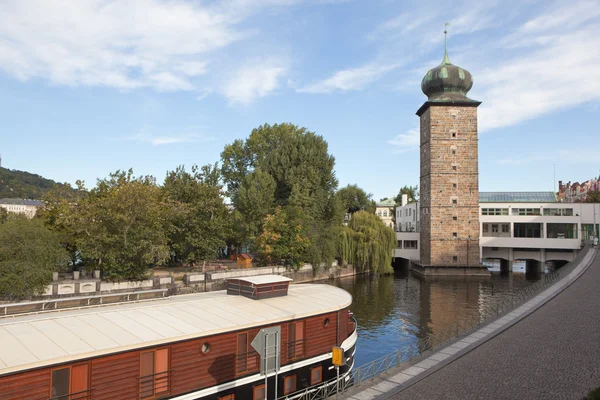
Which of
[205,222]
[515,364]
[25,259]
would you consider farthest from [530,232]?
[25,259]

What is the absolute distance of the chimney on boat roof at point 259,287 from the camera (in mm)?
18094

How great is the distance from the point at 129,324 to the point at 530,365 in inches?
616

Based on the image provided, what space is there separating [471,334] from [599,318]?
8161mm

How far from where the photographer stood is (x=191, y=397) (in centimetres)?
1405

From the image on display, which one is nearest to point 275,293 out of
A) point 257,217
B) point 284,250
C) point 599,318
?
point 599,318

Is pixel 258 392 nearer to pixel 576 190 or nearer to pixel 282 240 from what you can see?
pixel 282 240

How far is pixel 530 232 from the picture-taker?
2623 inches

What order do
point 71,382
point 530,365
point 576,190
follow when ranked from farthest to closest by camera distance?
1. point 576,190
2. point 530,365
3. point 71,382

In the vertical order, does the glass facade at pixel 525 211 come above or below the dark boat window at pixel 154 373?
above

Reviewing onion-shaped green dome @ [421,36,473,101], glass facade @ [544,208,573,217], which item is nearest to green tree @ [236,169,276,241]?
onion-shaped green dome @ [421,36,473,101]

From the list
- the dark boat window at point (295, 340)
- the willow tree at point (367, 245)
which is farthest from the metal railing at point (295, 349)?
the willow tree at point (367, 245)

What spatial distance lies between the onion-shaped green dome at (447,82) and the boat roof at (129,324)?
51959 millimetres

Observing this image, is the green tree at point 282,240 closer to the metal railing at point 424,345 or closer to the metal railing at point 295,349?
the metal railing at point 424,345

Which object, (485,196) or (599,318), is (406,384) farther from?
(485,196)
